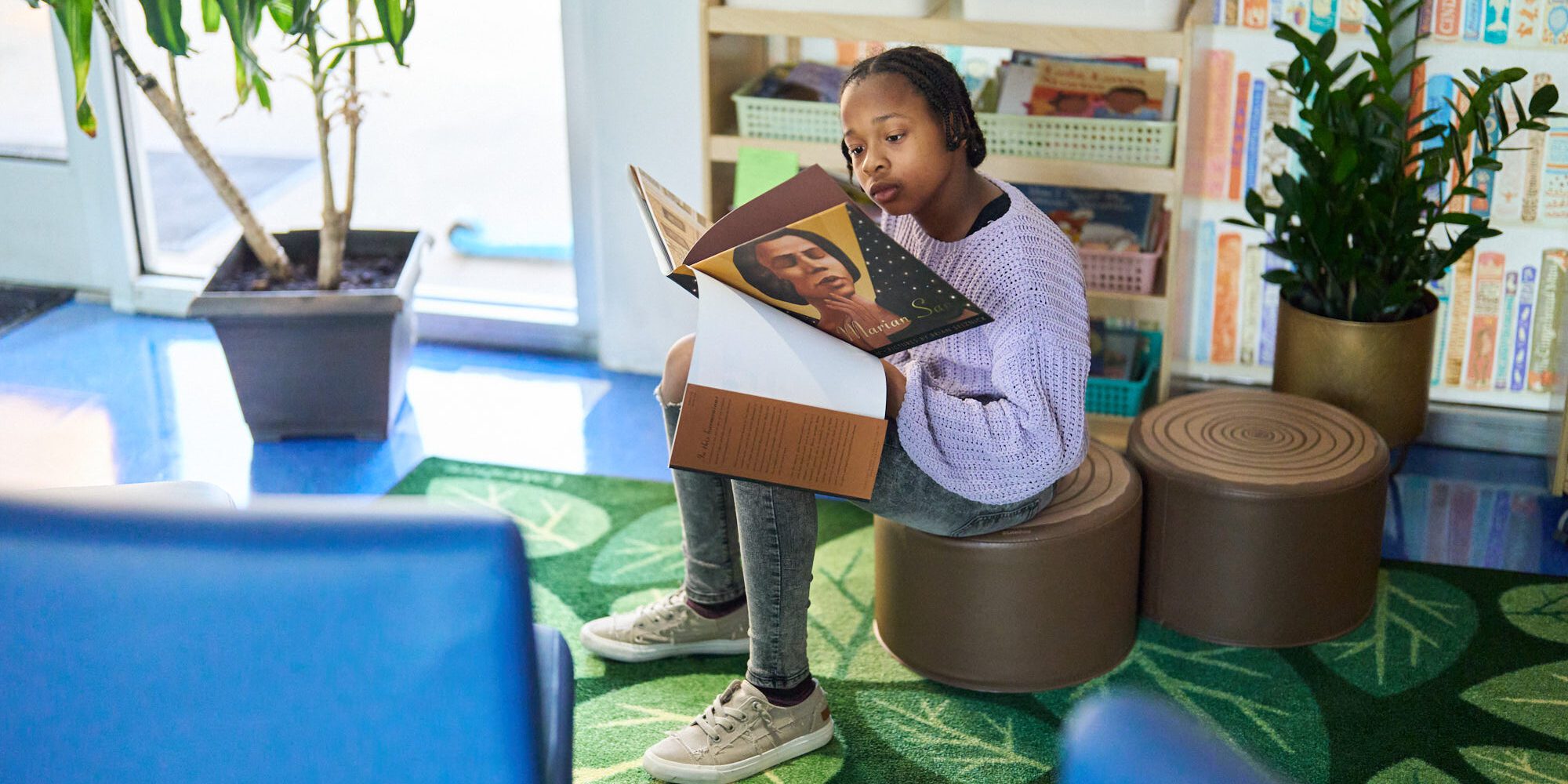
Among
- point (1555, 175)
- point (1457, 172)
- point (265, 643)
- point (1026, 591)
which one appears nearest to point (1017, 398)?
point (1026, 591)

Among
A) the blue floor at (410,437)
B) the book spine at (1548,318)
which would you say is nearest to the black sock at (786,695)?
the blue floor at (410,437)

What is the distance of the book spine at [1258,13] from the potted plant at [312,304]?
1530 mm

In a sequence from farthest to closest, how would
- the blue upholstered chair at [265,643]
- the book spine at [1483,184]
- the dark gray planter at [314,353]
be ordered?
the dark gray planter at [314,353] < the book spine at [1483,184] < the blue upholstered chair at [265,643]

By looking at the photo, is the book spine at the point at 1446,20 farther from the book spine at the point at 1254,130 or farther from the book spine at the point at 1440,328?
the book spine at the point at 1440,328

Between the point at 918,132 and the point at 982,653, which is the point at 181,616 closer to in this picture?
the point at 918,132

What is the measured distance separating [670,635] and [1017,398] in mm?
716

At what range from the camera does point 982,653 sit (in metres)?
2.03

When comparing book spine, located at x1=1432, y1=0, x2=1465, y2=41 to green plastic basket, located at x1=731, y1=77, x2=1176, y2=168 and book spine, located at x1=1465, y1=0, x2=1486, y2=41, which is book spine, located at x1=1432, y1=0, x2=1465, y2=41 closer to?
book spine, located at x1=1465, y1=0, x2=1486, y2=41

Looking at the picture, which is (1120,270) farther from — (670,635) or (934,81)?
(670,635)

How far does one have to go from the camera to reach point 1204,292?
293 centimetres

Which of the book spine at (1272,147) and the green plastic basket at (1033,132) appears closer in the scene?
the green plastic basket at (1033,132)

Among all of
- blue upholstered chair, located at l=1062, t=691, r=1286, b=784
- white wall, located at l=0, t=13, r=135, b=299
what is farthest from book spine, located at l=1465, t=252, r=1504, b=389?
white wall, located at l=0, t=13, r=135, b=299

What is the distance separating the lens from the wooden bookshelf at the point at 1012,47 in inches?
91.4

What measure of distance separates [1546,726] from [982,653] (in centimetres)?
75
